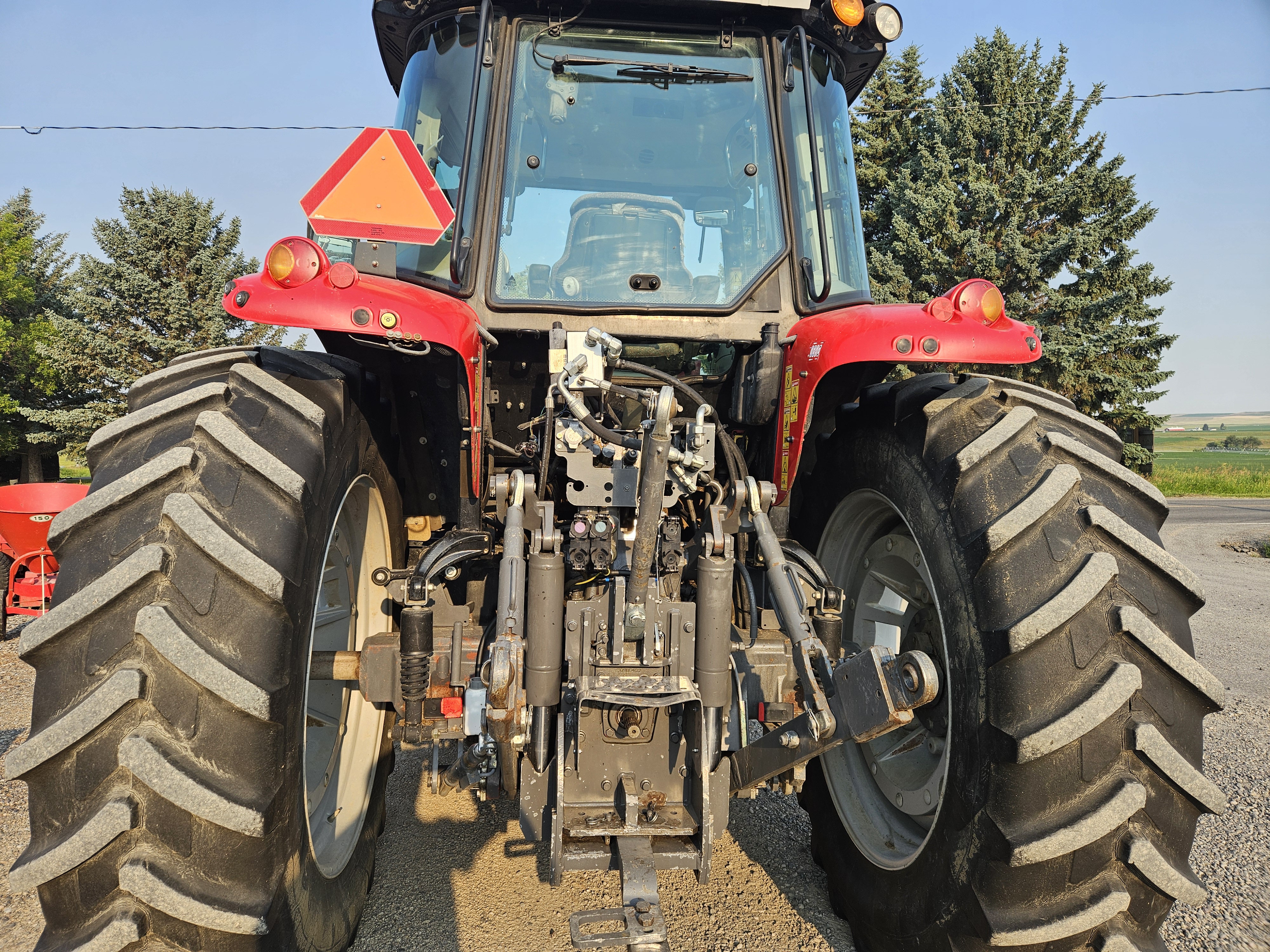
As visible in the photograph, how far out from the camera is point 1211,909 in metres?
2.61

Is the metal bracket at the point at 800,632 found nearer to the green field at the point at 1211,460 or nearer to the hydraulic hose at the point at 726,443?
the hydraulic hose at the point at 726,443

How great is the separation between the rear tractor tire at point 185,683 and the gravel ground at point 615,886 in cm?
62

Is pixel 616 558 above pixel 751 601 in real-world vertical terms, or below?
above

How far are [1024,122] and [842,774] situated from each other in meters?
23.4

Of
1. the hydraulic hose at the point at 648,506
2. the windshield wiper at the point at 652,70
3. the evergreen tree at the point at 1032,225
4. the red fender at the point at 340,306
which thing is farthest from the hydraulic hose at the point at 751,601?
the evergreen tree at the point at 1032,225

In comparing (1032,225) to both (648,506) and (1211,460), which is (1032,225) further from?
(1211,460)

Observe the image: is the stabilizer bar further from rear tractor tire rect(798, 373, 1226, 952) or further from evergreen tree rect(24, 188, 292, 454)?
evergreen tree rect(24, 188, 292, 454)

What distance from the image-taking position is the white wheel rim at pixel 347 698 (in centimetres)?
239

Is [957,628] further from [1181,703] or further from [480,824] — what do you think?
[480,824]

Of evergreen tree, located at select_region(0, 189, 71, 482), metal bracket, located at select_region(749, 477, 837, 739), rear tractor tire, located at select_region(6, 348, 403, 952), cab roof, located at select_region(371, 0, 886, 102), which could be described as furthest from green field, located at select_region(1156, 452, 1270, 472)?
evergreen tree, located at select_region(0, 189, 71, 482)

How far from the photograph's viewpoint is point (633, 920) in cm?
166

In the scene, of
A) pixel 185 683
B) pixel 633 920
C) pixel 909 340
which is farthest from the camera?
pixel 909 340

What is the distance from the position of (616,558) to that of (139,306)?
2627cm

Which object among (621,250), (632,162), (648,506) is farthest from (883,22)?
(648,506)
